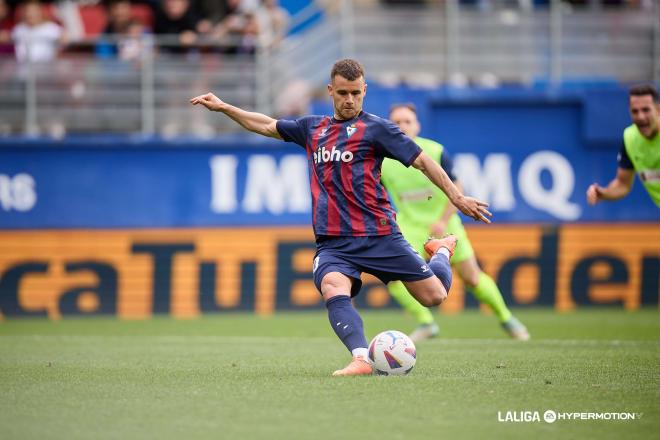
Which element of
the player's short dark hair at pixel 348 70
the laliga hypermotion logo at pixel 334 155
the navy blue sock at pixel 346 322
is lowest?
the navy blue sock at pixel 346 322

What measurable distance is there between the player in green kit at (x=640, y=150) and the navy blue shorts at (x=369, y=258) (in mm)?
3458

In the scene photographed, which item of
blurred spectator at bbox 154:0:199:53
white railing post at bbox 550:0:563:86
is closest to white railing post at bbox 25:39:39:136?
blurred spectator at bbox 154:0:199:53

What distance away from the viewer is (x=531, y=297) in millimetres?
16984

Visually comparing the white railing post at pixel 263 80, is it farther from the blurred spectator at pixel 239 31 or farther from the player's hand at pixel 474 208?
the player's hand at pixel 474 208

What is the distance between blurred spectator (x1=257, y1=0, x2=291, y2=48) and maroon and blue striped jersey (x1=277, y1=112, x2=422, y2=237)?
32.1ft

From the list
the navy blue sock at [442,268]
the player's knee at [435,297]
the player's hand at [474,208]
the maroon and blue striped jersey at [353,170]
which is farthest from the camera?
the navy blue sock at [442,268]

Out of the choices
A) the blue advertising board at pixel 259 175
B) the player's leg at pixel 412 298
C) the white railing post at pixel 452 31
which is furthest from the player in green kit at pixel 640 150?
the white railing post at pixel 452 31

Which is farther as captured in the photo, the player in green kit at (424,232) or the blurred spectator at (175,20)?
the blurred spectator at (175,20)

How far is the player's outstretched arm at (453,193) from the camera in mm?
7609

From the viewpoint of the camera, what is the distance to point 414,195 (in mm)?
11852

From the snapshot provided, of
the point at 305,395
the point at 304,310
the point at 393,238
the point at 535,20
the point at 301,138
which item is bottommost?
the point at 304,310

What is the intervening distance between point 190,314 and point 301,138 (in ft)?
28.9

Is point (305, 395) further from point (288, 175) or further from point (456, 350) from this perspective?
point (288, 175)

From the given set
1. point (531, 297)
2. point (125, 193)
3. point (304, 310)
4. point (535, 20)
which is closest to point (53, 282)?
point (125, 193)
